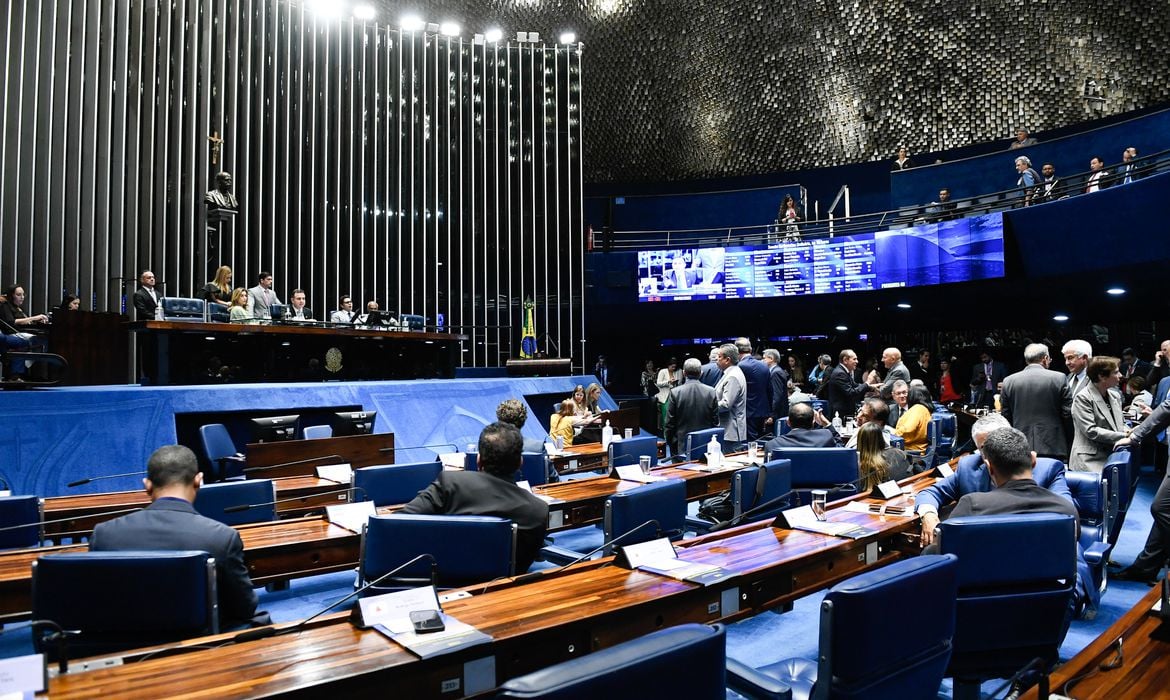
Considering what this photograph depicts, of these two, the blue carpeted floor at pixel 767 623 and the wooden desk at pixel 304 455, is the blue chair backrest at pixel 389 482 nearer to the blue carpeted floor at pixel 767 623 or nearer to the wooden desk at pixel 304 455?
the blue carpeted floor at pixel 767 623

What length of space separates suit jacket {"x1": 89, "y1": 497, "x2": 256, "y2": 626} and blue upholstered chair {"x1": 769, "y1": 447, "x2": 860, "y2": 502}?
317cm

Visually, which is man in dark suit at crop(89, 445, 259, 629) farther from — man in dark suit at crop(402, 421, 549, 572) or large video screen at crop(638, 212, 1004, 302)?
large video screen at crop(638, 212, 1004, 302)


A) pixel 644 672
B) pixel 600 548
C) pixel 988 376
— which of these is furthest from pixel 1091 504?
pixel 988 376

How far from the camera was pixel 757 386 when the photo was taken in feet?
22.4

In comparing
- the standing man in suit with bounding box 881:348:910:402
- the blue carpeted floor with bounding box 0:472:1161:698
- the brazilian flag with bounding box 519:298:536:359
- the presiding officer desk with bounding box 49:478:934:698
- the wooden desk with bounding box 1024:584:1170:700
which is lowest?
the blue carpeted floor with bounding box 0:472:1161:698

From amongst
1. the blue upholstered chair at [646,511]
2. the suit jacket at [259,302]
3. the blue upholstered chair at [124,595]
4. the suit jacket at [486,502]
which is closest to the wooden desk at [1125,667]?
the blue upholstered chair at [646,511]

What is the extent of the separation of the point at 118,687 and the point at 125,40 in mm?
13169

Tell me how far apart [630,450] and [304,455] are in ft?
8.13

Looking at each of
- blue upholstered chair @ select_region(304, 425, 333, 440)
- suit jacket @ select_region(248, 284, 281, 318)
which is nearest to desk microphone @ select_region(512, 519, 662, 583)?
blue upholstered chair @ select_region(304, 425, 333, 440)

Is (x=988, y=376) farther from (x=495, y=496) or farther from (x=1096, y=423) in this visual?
(x=495, y=496)

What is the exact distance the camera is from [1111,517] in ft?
12.5

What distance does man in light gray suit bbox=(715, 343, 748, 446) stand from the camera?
6398 millimetres

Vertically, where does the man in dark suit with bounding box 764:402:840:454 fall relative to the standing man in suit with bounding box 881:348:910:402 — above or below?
below

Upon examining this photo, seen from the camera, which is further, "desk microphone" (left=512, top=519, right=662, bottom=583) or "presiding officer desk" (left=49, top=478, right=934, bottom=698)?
"desk microphone" (left=512, top=519, right=662, bottom=583)
